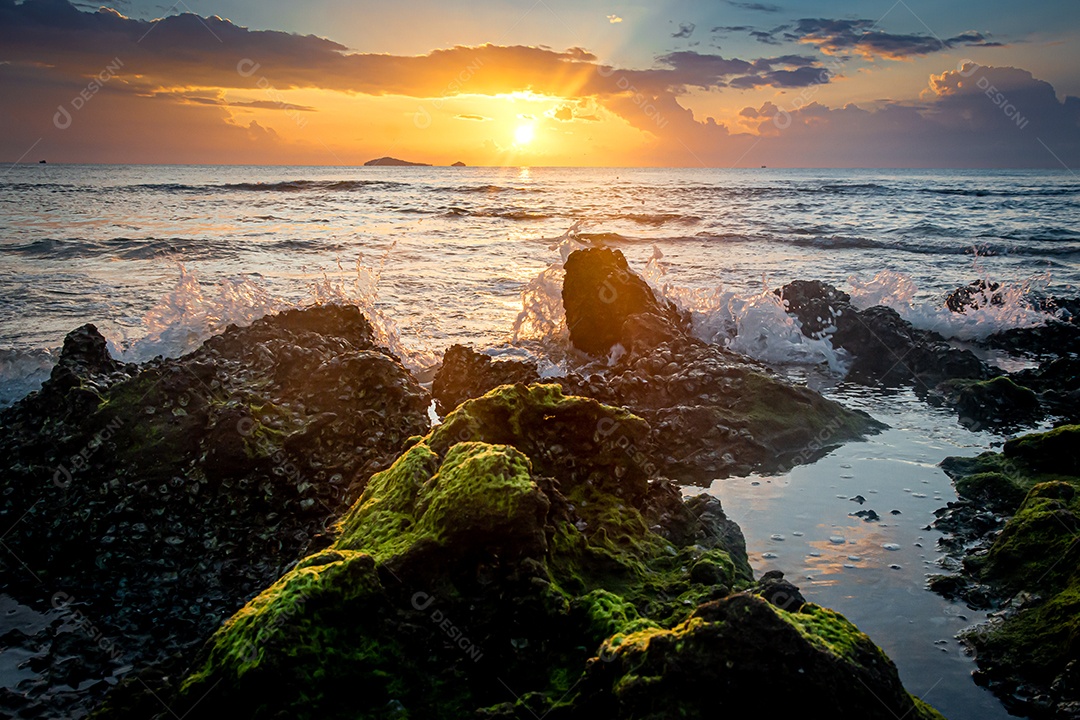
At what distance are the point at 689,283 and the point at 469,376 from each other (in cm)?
1326

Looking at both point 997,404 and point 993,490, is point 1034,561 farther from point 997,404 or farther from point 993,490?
point 997,404

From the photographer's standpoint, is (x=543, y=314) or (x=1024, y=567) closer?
(x=1024, y=567)

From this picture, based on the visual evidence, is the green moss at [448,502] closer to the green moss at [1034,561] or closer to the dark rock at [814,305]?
the green moss at [1034,561]

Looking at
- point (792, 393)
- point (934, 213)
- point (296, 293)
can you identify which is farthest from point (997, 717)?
point (934, 213)

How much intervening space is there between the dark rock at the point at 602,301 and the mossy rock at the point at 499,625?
7583mm

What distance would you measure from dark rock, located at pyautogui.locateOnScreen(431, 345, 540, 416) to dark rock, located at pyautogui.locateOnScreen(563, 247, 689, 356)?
10.4ft

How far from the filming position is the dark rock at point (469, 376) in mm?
8766

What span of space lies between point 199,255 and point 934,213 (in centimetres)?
3943

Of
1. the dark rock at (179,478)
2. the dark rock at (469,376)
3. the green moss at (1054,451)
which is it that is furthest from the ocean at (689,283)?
Result: the dark rock at (179,478)

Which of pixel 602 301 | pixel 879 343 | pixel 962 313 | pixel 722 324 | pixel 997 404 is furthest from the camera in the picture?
pixel 962 313

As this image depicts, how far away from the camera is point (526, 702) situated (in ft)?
10.4

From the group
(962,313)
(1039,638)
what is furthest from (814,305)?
(1039,638)

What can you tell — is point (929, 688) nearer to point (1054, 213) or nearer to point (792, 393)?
point (792, 393)

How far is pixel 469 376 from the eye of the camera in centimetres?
891
